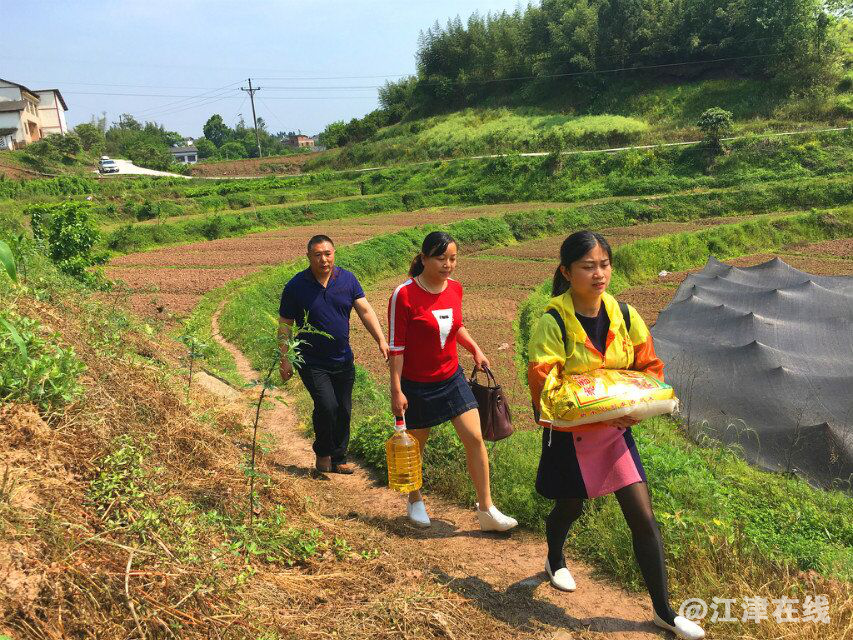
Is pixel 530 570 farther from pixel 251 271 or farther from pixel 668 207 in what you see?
pixel 668 207

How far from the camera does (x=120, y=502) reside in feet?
8.45

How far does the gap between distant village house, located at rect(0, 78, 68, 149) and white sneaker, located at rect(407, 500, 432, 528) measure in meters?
51.7

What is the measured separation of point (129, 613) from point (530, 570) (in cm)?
204

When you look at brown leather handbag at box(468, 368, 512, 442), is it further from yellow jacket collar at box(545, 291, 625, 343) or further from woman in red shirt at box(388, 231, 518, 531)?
yellow jacket collar at box(545, 291, 625, 343)

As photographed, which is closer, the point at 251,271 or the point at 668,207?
the point at 251,271

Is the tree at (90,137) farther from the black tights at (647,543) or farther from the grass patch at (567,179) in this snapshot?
the black tights at (647,543)

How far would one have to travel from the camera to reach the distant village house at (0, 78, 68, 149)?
47.0 metres

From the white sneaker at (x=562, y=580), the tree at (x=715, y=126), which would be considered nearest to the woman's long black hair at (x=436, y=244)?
the white sneaker at (x=562, y=580)

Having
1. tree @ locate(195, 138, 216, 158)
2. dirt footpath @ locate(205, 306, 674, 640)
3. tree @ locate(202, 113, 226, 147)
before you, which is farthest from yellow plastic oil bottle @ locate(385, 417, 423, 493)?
tree @ locate(202, 113, 226, 147)

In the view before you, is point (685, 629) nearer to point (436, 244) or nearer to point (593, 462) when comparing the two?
point (593, 462)

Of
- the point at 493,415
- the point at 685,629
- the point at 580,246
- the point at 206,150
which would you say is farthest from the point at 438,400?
the point at 206,150

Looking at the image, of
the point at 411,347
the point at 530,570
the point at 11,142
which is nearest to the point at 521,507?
the point at 530,570

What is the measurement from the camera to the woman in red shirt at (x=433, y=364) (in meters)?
3.61

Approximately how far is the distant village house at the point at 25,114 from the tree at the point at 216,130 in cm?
4732
